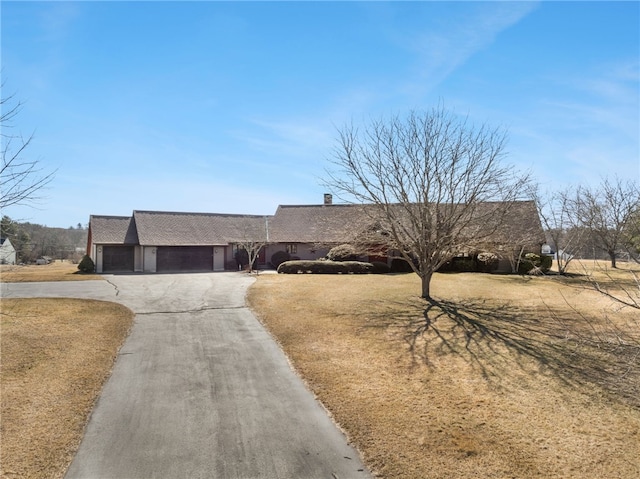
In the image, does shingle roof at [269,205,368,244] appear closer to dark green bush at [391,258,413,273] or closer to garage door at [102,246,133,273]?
dark green bush at [391,258,413,273]

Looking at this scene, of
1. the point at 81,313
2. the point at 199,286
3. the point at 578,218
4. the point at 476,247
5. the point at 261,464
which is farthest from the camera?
the point at 578,218

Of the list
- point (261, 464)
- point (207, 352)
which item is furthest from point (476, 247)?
point (261, 464)

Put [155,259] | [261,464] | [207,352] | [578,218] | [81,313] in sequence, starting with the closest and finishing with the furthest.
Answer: [261,464], [207,352], [81,313], [578,218], [155,259]

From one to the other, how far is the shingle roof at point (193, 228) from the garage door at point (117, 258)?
187cm

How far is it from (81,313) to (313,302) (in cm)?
886

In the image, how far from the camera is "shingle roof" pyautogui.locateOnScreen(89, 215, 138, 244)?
106ft

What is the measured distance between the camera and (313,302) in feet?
58.0

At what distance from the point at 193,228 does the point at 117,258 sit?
6550 millimetres

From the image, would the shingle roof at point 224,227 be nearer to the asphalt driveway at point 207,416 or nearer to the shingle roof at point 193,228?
the shingle roof at point 193,228

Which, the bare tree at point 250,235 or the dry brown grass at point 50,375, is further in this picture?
the bare tree at point 250,235

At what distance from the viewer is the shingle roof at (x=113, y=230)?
3244 centimetres

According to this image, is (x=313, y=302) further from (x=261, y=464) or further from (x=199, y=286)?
(x=261, y=464)

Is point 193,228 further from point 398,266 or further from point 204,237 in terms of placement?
point 398,266

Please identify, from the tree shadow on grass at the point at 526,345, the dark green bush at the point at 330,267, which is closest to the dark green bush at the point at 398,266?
the dark green bush at the point at 330,267
